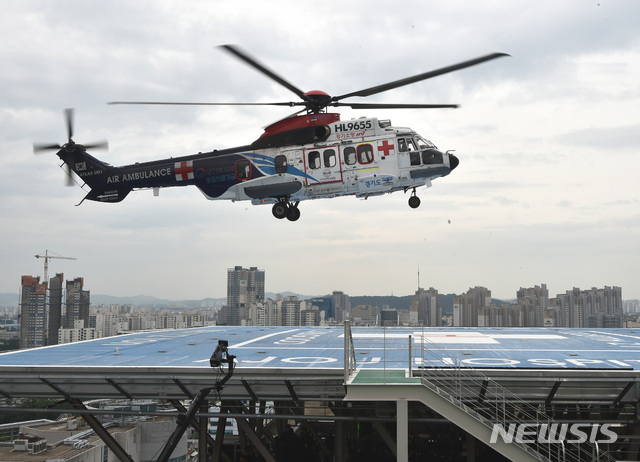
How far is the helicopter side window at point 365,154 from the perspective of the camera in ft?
81.3

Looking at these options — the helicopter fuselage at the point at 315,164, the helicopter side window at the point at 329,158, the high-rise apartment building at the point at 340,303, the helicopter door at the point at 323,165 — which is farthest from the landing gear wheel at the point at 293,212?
the high-rise apartment building at the point at 340,303

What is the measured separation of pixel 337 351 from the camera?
24812 millimetres

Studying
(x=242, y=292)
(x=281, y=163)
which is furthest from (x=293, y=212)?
(x=242, y=292)

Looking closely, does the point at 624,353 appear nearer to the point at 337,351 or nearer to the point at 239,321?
the point at 337,351

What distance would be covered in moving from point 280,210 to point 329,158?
3104 millimetres

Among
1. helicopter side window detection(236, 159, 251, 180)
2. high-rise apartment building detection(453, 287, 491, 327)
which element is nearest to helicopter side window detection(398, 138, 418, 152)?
helicopter side window detection(236, 159, 251, 180)

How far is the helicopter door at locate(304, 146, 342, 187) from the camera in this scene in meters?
24.8

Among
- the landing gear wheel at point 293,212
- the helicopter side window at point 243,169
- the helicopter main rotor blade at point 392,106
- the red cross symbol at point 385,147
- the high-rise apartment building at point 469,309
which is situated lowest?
the high-rise apartment building at point 469,309

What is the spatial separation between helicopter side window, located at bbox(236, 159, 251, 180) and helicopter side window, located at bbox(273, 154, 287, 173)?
3.81ft

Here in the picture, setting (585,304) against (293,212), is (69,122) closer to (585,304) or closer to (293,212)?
(293,212)

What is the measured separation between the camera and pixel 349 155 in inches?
976

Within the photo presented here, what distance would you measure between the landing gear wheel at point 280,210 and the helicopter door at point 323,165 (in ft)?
5.79

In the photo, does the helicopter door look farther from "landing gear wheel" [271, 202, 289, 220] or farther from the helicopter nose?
the helicopter nose

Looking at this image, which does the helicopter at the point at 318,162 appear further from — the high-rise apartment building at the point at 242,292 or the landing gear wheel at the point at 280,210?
the high-rise apartment building at the point at 242,292
